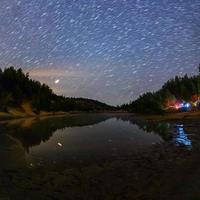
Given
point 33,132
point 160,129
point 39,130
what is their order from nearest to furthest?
point 33,132 < point 160,129 < point 39,130

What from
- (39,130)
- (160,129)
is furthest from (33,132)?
(160,129)

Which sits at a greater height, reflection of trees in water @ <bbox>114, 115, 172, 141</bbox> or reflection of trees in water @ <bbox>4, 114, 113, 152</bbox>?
reflection of trees in water @ <bbox>4, 114, 113, 152</bbox>

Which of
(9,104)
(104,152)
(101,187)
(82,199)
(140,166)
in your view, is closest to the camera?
(82,199)

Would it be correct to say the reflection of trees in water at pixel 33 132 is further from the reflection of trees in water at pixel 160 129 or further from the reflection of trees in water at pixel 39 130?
the reflection of trees in water at pixel 160 129

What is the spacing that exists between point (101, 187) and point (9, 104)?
132249mm

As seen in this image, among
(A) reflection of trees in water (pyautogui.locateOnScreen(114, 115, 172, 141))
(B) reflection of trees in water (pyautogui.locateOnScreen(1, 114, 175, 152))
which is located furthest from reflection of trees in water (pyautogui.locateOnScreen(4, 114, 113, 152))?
(A) reflection of trees in water (pyautogui.locateOnScreen(114, 115, 172, 141))

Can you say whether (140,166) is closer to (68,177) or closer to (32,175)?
(68,177)

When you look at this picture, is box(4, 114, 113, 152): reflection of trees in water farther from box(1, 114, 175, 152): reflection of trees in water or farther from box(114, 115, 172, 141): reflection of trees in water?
box(114, 115, 172, 141): reflection of trees in water

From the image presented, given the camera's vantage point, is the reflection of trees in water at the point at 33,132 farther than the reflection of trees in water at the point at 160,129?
No

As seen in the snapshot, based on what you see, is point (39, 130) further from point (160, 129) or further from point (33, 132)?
point (160, 129)

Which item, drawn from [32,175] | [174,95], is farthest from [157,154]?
[174,95]

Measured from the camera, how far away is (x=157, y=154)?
2331 cm

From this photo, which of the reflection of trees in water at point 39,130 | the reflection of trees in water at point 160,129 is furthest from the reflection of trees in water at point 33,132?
the reflection of trees in water at point 160,129

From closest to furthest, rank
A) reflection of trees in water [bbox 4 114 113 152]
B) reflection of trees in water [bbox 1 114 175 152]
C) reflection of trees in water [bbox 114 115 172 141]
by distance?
reflection of trees in water [bbox 4 114 113 152] < reflection of trees in water [bbox 1 114 175 152] < reflection of trees in water [bbox 114 115 172 141]
